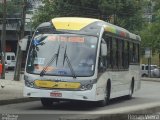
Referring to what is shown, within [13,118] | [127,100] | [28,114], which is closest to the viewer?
[13,118]

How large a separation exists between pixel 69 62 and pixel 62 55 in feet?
1.21

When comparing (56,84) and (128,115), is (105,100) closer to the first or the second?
(56,84)

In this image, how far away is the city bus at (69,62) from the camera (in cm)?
1869

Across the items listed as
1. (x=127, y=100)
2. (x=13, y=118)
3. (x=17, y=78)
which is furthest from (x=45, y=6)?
(x=13, y=118)

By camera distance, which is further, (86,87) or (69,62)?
(69,62)

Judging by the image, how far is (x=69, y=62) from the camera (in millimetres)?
18938

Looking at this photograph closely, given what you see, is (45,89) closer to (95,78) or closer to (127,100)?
(95,78)

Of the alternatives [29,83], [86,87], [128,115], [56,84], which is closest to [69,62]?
[56,84]

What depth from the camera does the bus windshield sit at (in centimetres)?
1889

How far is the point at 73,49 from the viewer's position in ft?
63.1

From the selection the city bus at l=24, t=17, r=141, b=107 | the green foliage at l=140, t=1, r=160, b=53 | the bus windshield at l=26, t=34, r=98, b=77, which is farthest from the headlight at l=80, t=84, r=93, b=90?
the green foliage at l=140, t=1, r=160, b=53

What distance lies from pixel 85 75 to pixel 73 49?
1084 mm

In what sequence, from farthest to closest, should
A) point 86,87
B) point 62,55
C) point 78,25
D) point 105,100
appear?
point 105,100 < point 78,25 < point 62,55 < point 86,87

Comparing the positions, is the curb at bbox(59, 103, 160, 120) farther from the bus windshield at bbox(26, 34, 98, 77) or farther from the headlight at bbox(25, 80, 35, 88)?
the headlight at bbox(25, 80, 35, 88)
